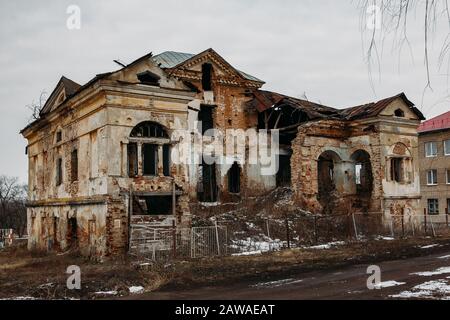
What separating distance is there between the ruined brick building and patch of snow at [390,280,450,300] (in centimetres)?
925

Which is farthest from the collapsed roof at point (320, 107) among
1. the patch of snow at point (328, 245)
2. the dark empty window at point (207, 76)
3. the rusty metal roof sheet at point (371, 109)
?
the patch of snow at point (328, 245)

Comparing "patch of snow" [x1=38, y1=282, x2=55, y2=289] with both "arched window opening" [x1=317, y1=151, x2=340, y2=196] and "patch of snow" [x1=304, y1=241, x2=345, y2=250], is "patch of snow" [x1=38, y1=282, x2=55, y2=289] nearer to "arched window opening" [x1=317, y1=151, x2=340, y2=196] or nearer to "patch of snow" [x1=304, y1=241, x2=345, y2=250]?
"patch of snow" [x1=304, y1=241, x2=345, y2=250]

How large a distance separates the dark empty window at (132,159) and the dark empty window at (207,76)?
11322mm

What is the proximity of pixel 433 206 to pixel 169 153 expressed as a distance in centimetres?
3089

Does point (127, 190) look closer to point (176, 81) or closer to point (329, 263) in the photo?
point (176, 81)

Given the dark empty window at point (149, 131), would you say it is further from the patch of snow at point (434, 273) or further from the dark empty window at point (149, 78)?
the patch of snow at point (434, 273)

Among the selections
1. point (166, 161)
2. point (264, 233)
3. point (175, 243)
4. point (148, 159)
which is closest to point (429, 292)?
point (175, 243)

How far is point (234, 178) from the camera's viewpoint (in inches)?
1192

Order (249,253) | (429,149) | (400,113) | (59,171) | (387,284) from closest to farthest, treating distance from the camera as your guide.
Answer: (387,284)
(249,253)
(59,171)
(400,113)
(429,149)

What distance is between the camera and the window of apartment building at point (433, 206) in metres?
42.4

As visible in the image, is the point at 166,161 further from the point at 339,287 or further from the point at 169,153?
the point at 339,287

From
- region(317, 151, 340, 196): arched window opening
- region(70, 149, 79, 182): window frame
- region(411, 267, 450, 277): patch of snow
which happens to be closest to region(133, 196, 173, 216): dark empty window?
region(70, 149, 79, 182): window frame

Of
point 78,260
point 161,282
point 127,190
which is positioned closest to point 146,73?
point 127,190
